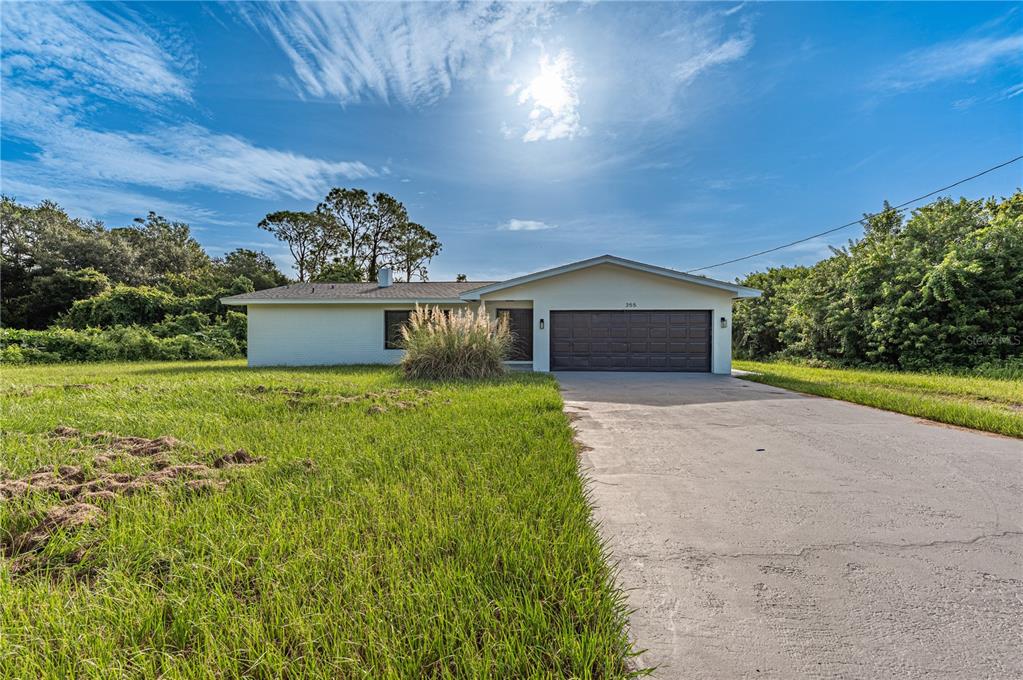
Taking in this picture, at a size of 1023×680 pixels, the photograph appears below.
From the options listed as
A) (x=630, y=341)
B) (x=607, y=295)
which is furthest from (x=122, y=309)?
(x=630, y=341)

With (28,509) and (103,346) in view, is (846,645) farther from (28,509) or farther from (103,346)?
(103,346)

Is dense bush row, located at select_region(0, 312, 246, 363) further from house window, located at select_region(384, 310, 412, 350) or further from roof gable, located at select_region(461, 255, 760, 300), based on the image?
roof gable, located at select_region(461, 255, 760, 300)

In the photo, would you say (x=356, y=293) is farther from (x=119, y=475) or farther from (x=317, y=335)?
(x=119, y=475)

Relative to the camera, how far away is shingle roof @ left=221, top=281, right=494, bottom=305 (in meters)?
12.8

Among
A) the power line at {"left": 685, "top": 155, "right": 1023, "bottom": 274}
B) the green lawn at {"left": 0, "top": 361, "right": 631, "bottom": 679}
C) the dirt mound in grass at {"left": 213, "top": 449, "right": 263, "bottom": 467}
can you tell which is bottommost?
the green lawn at {"left": 0, "top": 361, "right": 631, "bottom": 679}

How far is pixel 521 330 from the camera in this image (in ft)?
43.5

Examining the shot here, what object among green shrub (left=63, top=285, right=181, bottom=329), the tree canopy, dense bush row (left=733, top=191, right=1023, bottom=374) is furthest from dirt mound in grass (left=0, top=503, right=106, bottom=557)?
the tree canopy

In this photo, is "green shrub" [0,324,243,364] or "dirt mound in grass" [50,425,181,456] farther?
"green shrub" [0,324,243,364]

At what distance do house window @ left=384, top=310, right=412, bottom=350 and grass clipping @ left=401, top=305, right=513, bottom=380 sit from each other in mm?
4228

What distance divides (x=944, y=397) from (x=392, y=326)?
12977 mm

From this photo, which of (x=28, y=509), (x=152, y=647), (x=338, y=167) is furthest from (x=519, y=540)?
(x=338, y=167)

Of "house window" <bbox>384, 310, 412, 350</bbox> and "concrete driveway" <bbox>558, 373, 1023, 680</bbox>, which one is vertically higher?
"house window" <bbox>384, 310, 412, 350</bbox>

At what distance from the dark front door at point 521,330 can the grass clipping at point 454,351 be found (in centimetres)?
393

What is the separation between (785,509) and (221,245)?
36240mm
